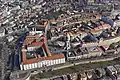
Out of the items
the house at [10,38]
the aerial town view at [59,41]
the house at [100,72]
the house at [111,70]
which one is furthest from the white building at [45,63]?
the house at [10,38]

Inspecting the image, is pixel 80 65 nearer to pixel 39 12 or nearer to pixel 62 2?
pixel 39 12

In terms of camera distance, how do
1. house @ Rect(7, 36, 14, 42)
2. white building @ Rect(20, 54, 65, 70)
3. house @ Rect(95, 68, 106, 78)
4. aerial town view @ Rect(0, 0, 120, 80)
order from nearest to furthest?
house @ Rect(95, 68, 106, 78)
aerial town view @ Rect(0, 0, 120, 80)
white building @ Rect(20, 54, 65, 70)
house @ Rect(7, 36, 14, 42)

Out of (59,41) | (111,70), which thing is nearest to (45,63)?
(59,41)

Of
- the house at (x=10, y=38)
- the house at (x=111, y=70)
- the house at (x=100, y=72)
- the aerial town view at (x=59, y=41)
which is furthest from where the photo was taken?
the house at (x=10, y=38)

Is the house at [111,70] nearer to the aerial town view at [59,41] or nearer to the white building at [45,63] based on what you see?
the aerial town view at [59,41]

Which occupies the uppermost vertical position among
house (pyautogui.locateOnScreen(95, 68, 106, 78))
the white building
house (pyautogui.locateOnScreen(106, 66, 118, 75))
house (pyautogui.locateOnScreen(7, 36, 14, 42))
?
house (pyautogui.locateOnScreen(7, 36, 14, 42))

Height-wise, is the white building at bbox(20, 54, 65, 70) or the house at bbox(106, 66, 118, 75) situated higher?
the white building at bbox(20, 54, 65, 70)

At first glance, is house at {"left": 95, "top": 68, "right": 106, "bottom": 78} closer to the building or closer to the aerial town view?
the aerial town view

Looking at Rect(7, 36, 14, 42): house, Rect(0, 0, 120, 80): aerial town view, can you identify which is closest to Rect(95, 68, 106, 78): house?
Rect(0, 0, 120, 80): aerial town view
